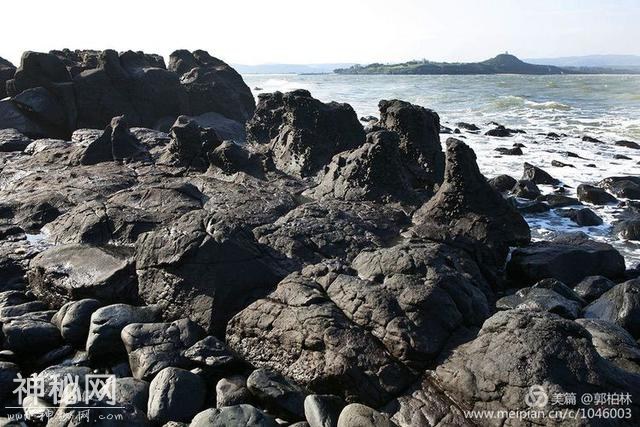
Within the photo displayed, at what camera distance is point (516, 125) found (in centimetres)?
3978

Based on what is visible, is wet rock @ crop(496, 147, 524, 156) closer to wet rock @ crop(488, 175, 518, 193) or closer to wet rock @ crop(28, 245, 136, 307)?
wet rock @ crop(488, 175, 518, 193)

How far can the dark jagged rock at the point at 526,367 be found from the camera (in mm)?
5754

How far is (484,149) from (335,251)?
70.2 ft

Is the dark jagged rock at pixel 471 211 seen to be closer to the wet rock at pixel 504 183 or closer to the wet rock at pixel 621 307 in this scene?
the wet rock at pixel 621 307

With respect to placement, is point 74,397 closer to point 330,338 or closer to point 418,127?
point 330,338

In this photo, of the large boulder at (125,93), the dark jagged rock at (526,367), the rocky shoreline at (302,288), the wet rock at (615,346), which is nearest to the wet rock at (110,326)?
the rocky shoreline at (302,288)

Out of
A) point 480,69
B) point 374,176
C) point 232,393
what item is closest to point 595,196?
point 374,176

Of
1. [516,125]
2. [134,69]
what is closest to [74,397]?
[134,69]

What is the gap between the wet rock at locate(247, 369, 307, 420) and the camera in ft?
21.5

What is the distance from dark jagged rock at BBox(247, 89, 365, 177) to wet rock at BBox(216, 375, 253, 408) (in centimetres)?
949

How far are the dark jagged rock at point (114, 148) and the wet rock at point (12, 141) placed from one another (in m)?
5.03

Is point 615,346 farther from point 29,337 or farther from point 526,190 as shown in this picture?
point 526,190

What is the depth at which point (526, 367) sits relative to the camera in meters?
5.89

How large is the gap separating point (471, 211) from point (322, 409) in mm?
7175
